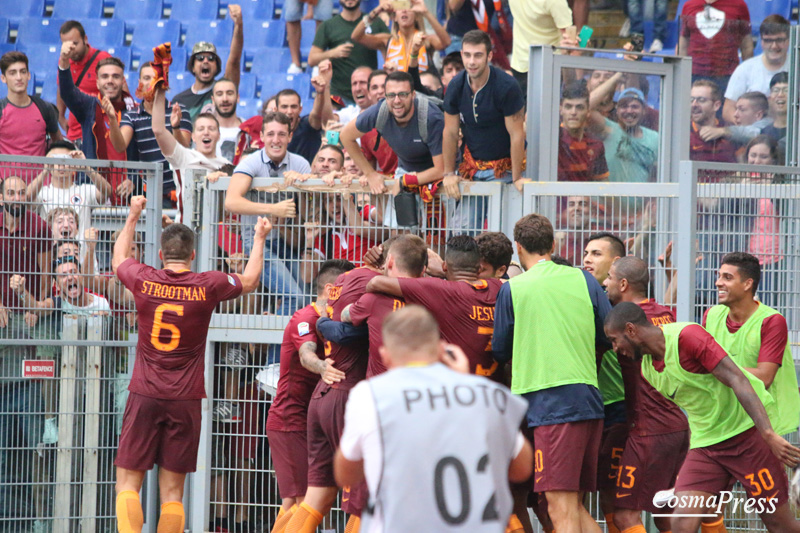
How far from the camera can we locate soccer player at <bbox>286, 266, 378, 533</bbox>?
5.55 meters

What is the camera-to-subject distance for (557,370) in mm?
5109

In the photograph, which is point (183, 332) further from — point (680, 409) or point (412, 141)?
point (680, 409)

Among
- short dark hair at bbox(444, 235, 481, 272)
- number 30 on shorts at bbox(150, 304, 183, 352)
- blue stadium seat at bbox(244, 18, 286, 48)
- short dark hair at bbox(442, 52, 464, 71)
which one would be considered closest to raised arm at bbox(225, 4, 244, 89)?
blue stadium seat at bbox(244, 18, 286, 48)

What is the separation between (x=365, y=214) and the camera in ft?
22.0

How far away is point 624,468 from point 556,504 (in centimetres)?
63

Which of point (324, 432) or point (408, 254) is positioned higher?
point (408, 254)

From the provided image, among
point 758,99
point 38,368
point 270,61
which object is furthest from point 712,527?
point 270,61

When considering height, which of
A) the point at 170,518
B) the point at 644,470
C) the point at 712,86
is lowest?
the point at 170,518

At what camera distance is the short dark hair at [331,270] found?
6055 mm

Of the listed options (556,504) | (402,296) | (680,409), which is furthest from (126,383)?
(680,409)

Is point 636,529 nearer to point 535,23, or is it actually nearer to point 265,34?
point 535,23

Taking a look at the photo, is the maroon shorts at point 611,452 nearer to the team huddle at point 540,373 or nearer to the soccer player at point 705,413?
the team huddle at point 540,373

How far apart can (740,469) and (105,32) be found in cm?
1008

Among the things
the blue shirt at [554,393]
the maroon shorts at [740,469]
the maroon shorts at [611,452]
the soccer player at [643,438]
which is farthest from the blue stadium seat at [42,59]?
the maroon shorts at [740,469]
